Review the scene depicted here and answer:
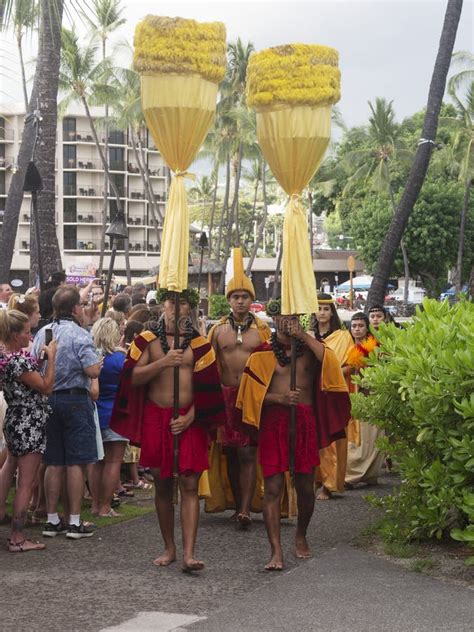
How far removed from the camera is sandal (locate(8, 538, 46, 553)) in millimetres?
8109

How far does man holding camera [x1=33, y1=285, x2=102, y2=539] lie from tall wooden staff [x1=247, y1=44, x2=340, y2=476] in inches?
72.7

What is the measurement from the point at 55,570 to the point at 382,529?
2.48 metres

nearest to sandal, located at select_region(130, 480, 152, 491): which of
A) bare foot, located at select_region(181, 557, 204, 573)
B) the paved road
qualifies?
the paved road

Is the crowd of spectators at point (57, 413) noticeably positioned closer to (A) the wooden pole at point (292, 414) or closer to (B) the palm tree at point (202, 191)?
(A) the wooden pole at point (292, 414)

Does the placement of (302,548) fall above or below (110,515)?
above

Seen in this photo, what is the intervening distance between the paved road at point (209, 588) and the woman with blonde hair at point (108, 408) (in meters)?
0.83

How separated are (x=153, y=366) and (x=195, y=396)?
1.30 feet

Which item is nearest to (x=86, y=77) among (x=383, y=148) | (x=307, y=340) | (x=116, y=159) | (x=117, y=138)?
(x=383, y=148)

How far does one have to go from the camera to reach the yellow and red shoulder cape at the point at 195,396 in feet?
25.5

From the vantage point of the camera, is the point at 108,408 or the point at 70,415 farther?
the point at 108,408

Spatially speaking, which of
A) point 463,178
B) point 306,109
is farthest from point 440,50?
point 463,178

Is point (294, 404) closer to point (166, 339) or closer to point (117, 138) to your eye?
point (166, 339)

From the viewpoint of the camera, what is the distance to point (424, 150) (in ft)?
60.0

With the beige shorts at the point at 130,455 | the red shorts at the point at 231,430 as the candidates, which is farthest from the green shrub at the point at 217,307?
the red shorts at the point at 231,430
